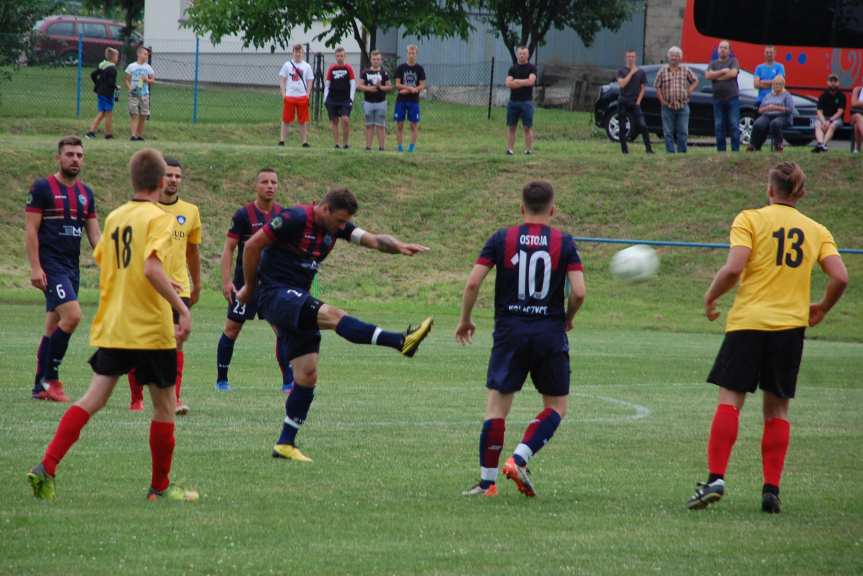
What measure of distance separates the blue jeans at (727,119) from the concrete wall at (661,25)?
67.4 feet

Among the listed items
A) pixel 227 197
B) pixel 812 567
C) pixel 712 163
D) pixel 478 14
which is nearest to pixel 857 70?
pixel 712 163

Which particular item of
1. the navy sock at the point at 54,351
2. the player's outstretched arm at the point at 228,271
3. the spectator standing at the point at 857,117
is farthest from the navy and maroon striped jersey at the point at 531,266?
the spectator standing at the point at 857,117

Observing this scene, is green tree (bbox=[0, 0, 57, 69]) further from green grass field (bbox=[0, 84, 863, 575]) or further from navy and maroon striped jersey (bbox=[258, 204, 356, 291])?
navy and maroon striped jersey (bbox=[258, 204, 356, 291])

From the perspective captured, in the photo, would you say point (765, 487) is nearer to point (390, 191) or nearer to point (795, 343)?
point (795, 343)

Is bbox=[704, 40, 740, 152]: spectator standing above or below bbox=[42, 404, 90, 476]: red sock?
above

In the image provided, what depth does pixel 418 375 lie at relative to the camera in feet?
52.6

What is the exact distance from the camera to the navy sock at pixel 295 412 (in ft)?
31.7

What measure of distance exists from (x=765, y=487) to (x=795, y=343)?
90 cm

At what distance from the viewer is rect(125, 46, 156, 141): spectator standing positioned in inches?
1235

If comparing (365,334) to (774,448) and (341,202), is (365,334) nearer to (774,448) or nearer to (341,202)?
(341,202)

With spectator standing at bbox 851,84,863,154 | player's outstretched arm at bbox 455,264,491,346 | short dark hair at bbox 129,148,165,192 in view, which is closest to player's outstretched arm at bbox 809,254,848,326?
player's outstretched arm at bbox 455,264,491,346

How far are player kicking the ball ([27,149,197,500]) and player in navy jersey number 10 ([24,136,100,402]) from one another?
435 centimetres

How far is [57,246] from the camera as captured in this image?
477 inches

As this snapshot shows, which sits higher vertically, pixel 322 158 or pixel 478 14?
pixel 478 14
